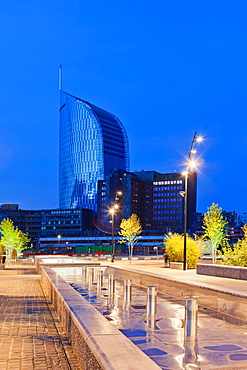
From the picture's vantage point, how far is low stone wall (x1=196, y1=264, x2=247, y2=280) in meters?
20.1

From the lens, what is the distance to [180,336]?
831cm

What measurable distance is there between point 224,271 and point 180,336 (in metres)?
14.0

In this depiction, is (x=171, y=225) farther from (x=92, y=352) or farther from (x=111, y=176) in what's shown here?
(x=92, y=352)

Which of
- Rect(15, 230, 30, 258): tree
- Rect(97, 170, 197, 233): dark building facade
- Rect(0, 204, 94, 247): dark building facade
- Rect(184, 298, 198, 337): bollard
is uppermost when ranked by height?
Rect(97, 170, 197, 233): dark building facade

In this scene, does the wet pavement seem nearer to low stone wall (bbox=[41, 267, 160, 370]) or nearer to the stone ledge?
low stone wall (bbox=[41, 267, 160, 370])

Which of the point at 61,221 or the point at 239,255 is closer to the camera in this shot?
the point at 239,255

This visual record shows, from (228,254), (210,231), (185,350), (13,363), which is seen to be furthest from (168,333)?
(210,231)

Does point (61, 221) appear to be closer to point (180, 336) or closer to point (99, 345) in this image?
point (180, 336)

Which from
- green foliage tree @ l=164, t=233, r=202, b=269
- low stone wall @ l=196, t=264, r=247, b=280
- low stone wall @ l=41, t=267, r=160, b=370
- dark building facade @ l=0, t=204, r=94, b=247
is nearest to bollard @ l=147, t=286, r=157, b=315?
low stone wall @ l=41, t=267, r=160, b=370

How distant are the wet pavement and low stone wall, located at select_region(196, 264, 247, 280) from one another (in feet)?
25.0

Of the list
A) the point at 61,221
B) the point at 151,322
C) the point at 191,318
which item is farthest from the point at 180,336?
the point at 61,221

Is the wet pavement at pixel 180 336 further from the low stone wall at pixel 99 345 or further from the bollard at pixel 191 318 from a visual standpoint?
the low stone wall at pixel 99 345

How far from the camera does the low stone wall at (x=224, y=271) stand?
20109 mm

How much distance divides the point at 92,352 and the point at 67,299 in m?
4.73
